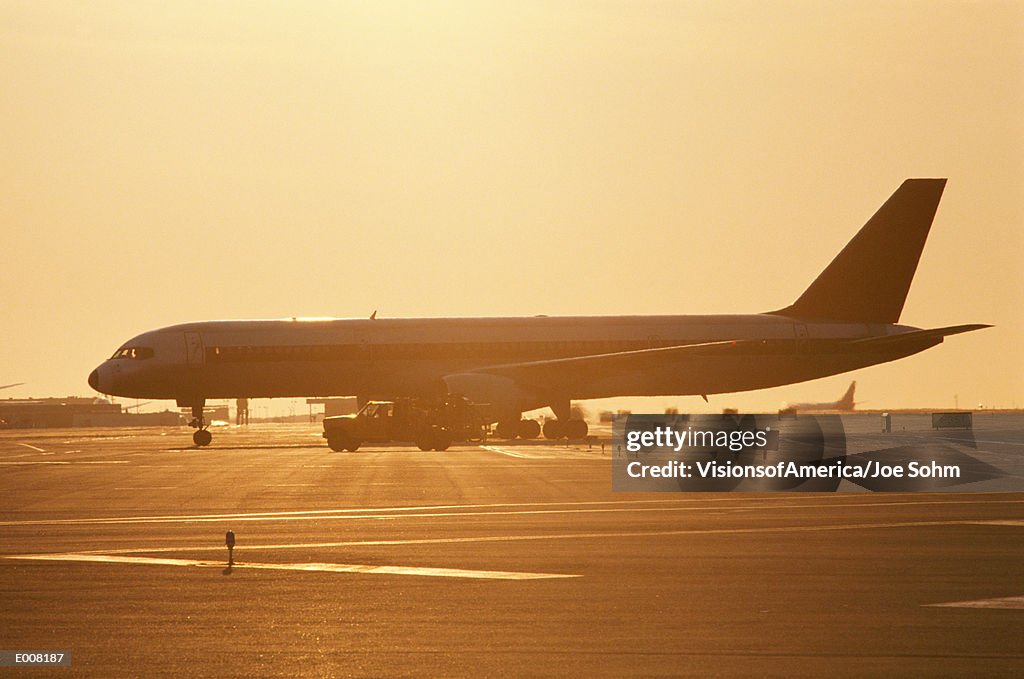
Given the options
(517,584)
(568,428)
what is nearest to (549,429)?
(568,428)

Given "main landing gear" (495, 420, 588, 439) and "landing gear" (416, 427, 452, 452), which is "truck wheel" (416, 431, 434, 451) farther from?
"main landing gear" (495, 420, 588, 439)

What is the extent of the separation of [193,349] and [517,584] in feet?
158

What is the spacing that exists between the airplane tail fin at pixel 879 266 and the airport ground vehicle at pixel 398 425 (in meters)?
18.0

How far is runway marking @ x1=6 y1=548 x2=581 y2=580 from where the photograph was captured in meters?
17.3

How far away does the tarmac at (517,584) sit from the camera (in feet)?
Result: 39.9

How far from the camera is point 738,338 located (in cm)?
6500

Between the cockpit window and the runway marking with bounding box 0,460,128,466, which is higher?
the cockpit window

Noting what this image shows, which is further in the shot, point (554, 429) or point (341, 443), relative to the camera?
point (554, 429)

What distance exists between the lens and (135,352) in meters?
63.3

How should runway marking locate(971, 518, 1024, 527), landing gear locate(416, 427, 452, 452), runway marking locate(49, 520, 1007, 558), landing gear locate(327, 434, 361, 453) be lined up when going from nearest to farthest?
runway marking locate(49, 520, 1007, 558) → runway marking locate(971, 518, 1024, 527) → landing gear locate(416, 427, 452, 452) → landing gear locate(327, 434, 361, 453)

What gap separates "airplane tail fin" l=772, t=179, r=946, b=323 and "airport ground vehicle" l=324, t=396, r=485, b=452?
58.9 ft

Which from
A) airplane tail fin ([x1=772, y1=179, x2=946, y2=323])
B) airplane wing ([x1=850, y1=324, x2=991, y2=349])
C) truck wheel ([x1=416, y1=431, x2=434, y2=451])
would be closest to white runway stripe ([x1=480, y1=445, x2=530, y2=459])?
truck wheel ([x1=416, y1=431, x2=434, y2=451])

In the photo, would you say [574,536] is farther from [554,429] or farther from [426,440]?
[554,429]

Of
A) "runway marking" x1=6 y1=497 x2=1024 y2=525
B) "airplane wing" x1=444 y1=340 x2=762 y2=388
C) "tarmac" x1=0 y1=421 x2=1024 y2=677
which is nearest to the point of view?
"tarmac" x1=0 y1=421 x2=1024 y2=677
